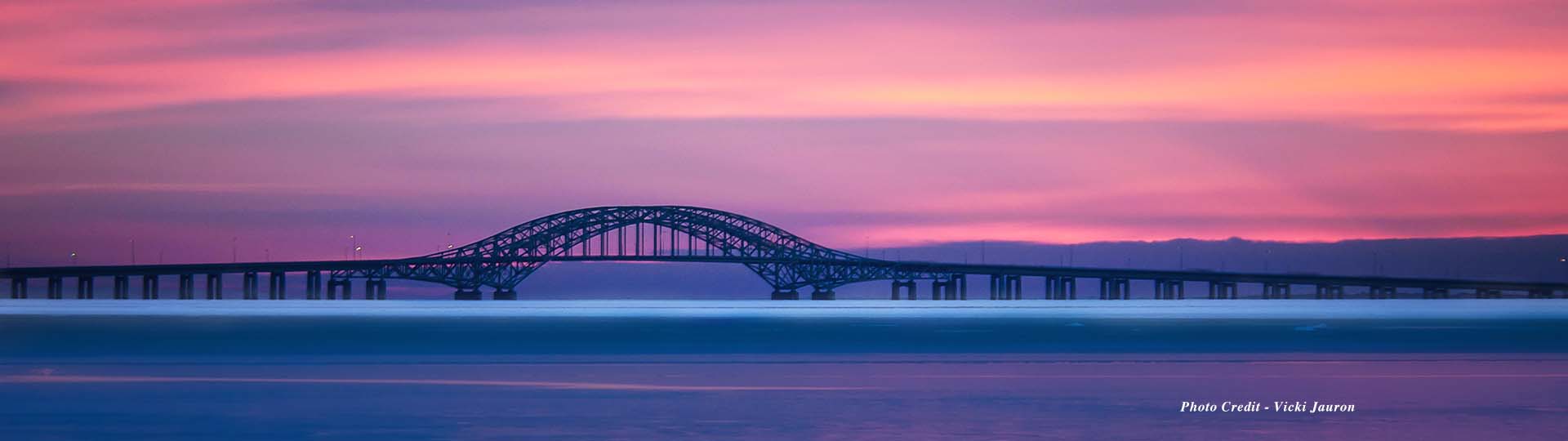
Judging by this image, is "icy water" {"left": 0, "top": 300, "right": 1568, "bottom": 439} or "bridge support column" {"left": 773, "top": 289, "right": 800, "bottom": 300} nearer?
"icy water" {"left": 0, "top": 300, "right": 1568, "bottom": 439}

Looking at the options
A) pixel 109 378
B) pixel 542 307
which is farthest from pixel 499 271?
pixel 109 378

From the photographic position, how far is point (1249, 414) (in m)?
15.5

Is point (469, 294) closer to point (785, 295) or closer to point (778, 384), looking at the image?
point (785, 295)

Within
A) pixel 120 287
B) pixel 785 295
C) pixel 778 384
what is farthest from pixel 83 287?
pixel 778 384

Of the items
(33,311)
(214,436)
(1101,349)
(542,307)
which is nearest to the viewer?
(214,436)

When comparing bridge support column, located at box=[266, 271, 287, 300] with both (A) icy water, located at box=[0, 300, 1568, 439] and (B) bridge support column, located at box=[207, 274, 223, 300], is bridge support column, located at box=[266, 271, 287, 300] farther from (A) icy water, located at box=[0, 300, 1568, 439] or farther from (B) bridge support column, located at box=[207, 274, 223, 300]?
(A) icy water, located at box=[0, 300, 1568, 439]

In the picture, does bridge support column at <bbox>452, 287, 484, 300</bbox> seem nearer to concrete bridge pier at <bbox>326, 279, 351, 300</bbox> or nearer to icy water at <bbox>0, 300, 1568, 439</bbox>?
concrete bridge pier at <bbox>326, 279, 351, 300</bbox>

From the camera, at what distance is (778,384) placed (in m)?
19.5

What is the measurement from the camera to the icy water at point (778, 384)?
48.0ft

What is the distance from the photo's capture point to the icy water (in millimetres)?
14617

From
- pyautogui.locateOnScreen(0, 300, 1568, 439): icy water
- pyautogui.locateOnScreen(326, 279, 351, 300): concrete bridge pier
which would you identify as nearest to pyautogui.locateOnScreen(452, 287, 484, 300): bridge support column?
pyautogui.locateOnScreen(326, 279, 351, 300): concrete bridge pier

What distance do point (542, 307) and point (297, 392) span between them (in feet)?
181

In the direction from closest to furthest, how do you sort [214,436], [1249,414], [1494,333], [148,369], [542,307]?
[214,436], [1249,414], [148,369], [1494,333], [542,307]

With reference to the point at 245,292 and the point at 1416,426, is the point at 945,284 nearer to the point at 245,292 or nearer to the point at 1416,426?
the point at 245,292
